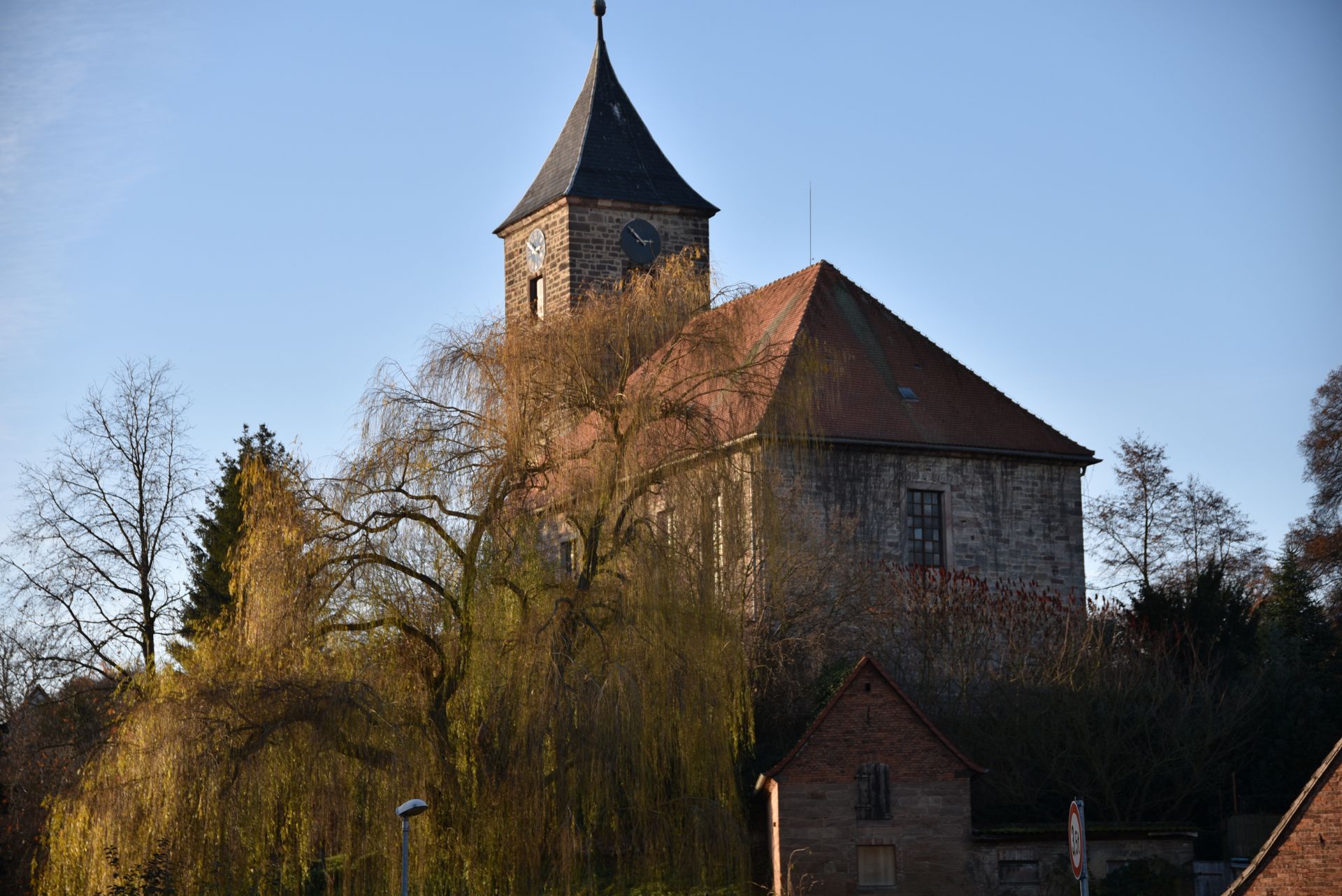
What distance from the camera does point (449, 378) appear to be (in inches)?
763

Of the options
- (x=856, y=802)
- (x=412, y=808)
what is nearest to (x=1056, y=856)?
(x=856, y=802)

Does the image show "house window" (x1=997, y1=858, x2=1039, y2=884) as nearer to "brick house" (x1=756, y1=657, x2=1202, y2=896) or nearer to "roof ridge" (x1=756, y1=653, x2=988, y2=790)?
"brick house" (x1=756, y1=657, x2=1202, y2=896)

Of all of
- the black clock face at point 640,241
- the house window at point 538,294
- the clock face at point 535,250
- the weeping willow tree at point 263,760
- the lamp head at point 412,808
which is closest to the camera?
the lamp head at point 412,808

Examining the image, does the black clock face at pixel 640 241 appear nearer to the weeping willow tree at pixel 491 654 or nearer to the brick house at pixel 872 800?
the weeping willow tree at pixel 491 654

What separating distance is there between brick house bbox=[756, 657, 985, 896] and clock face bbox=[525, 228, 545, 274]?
60.5 feet

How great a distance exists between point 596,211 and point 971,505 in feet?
39.8

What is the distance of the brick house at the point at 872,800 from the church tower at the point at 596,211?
16239mm

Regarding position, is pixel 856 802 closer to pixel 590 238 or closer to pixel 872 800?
pixel 872 800

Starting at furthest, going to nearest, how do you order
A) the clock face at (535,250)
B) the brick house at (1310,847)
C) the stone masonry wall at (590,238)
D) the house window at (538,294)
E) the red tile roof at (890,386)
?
the clock face at (535,250)
the house window at (538,294)
the stone masonry wall at (590,238)
the red tile roof at (890,386)
the brick house at (1310,847)

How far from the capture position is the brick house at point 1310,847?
51.2 ft

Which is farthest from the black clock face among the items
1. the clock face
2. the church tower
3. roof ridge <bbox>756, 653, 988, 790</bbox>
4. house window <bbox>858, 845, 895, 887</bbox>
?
house window <bbox>858, 845, 895, 887</bbox>

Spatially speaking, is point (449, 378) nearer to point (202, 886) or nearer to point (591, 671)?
point (591, 671)

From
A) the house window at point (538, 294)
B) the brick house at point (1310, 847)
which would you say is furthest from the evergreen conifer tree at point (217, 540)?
the brick house at point (1310, 847)

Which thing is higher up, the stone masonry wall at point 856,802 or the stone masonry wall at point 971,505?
the stone masonry wall at point 971,505
